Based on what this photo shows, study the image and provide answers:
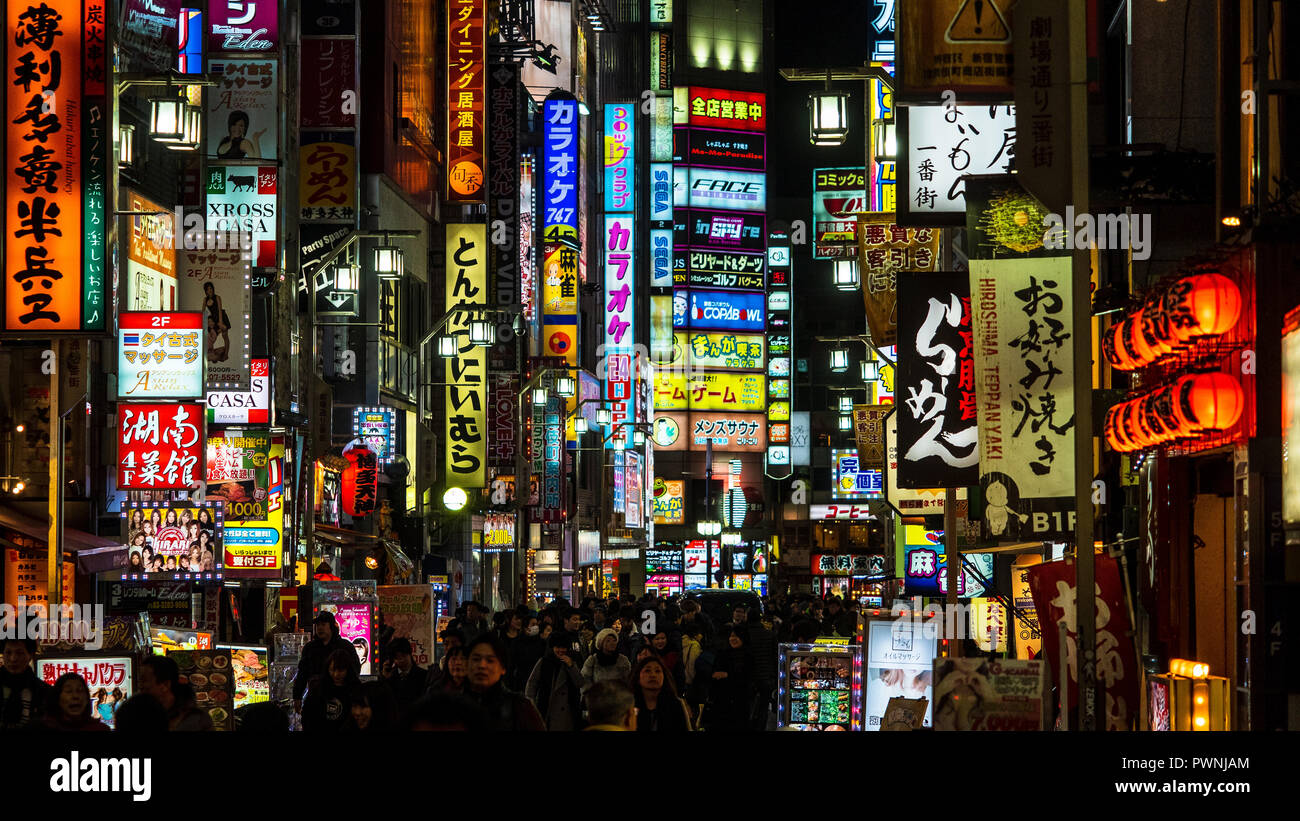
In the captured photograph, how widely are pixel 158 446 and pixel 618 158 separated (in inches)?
1891

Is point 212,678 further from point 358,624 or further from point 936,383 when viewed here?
point 936,383

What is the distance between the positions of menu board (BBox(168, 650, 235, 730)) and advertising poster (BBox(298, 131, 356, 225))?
16118 mm

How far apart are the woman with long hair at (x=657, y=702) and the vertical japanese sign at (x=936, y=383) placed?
17.7ft

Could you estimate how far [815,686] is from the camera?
1641 cm

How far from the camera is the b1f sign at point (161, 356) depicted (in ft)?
63.6

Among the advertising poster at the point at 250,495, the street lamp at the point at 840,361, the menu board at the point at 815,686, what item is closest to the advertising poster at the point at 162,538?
the advertising poster at the point at 250,495

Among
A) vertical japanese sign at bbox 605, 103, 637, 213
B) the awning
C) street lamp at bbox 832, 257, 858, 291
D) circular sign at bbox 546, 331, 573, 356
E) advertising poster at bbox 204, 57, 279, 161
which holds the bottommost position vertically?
the awning

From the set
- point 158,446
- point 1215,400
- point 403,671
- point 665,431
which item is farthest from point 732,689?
point 665,431

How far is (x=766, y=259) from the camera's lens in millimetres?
86438

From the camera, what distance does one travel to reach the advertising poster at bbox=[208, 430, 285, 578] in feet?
74.6

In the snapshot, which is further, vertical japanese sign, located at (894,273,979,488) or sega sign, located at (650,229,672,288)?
sega sign, located at (650,229,672,288)

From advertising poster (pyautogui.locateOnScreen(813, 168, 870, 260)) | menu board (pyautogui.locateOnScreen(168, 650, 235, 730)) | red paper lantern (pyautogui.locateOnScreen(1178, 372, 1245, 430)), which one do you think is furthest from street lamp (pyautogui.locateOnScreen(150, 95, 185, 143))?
advertising poster (pyautogui.locateOnScreen(813, 168, 870, 260))

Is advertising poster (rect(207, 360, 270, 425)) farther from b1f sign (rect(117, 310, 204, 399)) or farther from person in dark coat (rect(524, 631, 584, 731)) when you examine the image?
person in dark coat (rect(524, 631, 584, 731))
